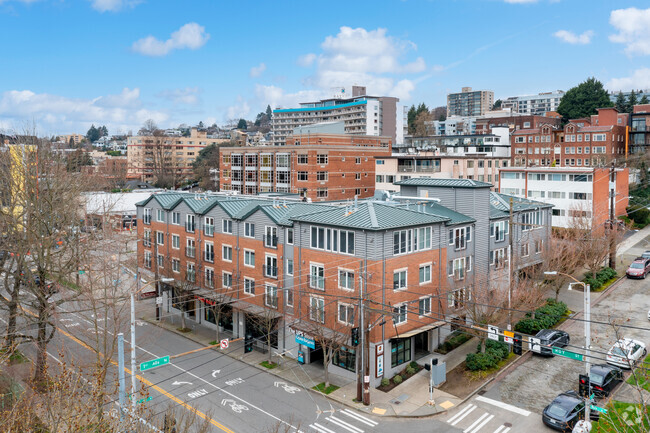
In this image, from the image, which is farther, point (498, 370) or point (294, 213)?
point (294, 213)

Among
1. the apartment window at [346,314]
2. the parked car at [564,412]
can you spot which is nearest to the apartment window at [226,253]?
the apartment window at [346,314]

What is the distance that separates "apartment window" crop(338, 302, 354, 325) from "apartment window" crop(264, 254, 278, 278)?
6.74 metres

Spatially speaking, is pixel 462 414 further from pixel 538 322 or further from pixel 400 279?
pixel 538 322

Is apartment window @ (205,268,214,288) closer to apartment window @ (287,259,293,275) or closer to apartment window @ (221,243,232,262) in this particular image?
apartment window @ (221,243,232,262)

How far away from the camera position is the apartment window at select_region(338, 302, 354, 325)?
32.0 meters

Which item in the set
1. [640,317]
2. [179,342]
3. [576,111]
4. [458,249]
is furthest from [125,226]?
[576,111]

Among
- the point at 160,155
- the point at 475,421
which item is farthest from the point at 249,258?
the point at 160,155

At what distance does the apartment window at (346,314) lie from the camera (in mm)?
32000

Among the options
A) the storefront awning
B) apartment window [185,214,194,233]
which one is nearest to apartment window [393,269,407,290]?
the storefront awning

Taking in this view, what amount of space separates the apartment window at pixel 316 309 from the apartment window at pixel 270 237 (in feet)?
18.2

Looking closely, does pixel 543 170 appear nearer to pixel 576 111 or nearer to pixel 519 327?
pixel 519 327

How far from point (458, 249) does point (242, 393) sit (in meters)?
17.7

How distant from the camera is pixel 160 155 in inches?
5448

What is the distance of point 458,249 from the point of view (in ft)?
124
